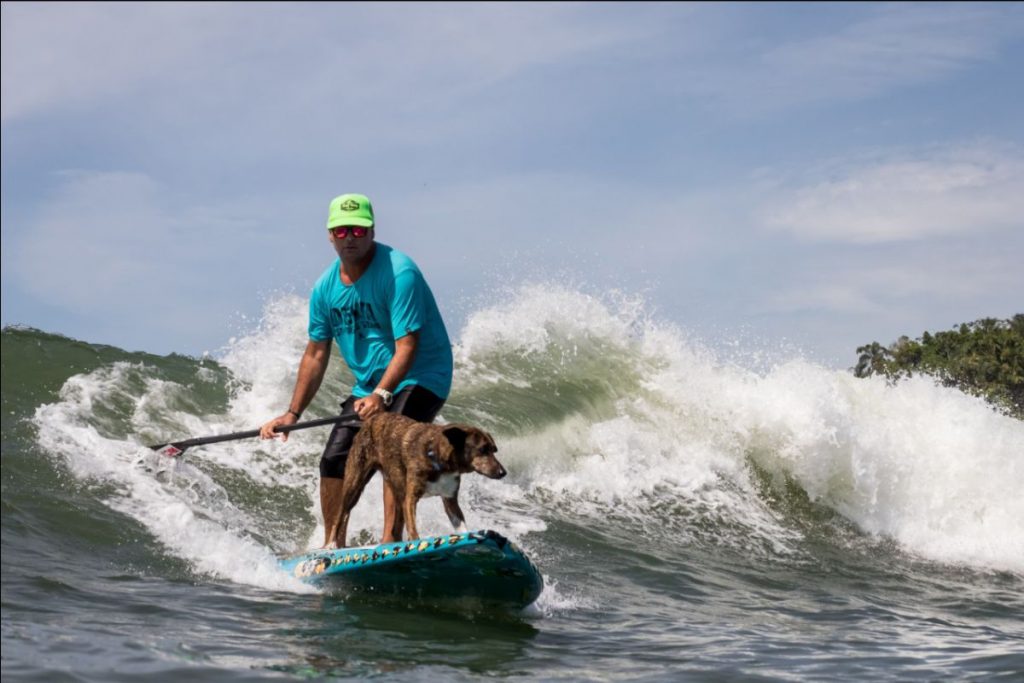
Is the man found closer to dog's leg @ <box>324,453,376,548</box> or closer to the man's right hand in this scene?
dog's leg @ <box>324,453,376,548</box>

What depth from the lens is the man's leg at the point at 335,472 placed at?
7207mm

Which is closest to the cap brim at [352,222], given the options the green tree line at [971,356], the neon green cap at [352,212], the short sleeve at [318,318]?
the neon green cap at [352,212]

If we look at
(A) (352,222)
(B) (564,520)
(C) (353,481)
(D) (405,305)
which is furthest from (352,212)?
(B) (564,520)

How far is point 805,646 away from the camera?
23.1 ft

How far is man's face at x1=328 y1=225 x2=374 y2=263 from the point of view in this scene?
6.66 meters

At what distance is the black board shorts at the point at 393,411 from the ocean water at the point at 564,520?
2.49ft

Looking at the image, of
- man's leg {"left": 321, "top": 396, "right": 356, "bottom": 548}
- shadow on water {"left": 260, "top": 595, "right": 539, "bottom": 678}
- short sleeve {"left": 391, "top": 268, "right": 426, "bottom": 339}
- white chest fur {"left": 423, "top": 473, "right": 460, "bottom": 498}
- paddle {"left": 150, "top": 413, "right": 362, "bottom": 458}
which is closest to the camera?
shadow on water {"left": 260, "top": 595, "right": 539, "bottom": 678}

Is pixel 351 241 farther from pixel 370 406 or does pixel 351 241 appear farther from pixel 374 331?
pixel 370 406

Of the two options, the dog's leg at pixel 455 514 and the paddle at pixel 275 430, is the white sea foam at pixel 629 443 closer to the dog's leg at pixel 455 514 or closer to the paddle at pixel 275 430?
the paddle at pixel 275 430

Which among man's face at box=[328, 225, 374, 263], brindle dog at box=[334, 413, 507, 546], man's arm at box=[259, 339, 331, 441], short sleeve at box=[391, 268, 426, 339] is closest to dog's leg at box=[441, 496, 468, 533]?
brindle dog at box=[334, 413, 507, 546]

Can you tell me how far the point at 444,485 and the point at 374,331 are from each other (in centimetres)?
104

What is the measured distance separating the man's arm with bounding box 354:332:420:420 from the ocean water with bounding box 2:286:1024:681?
3.80 feet

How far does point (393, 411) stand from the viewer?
22.5ft

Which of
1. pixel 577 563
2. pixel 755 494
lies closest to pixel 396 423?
pixel 577 563
